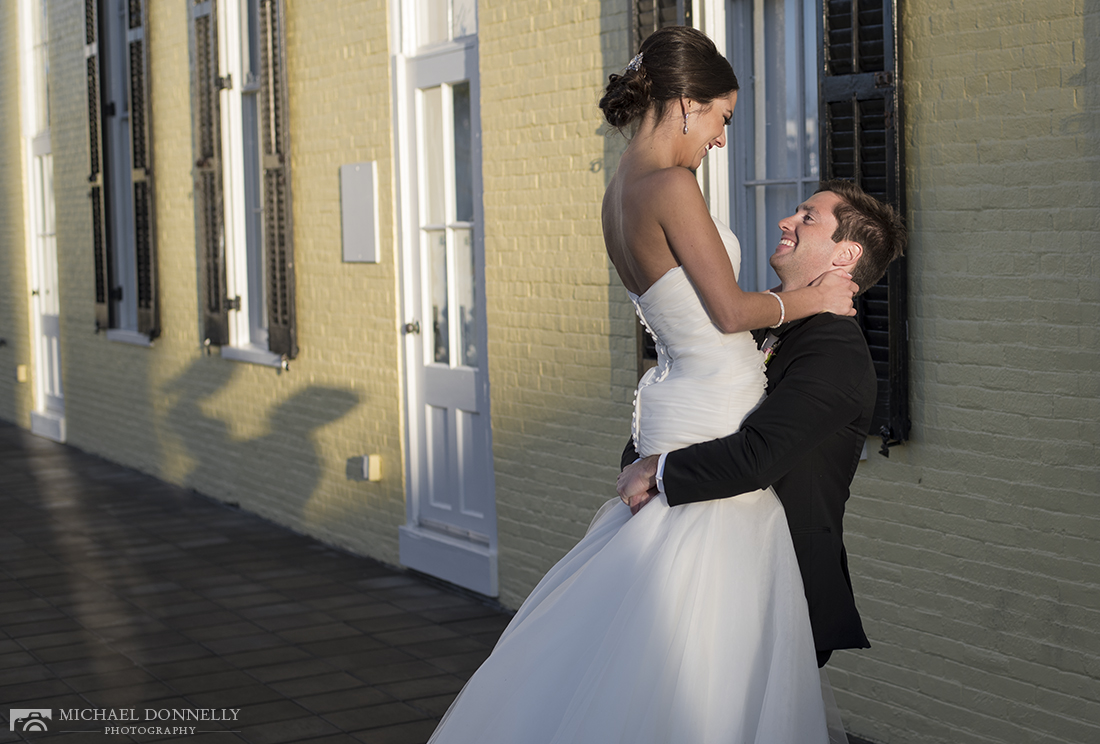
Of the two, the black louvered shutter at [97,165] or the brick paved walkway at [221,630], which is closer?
the brick paved walkway at [221,630]

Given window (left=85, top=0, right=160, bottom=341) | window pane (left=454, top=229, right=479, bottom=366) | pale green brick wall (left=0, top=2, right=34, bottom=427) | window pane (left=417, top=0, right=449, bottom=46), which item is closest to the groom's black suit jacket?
window pane (left=454, top=229, right=479, bottom=366)

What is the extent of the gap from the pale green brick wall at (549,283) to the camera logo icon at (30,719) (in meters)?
2.26

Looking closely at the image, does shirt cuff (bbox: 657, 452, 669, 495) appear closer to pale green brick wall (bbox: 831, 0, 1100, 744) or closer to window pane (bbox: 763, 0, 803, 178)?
pale green brick wall (bbox: 831, 0, 1100, 744)

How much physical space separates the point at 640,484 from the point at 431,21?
4677mm

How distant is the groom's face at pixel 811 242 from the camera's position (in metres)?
2.70

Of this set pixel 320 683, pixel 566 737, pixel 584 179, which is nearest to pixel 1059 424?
pixel 566 737

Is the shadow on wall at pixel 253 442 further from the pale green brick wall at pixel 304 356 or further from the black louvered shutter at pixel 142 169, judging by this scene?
the black louvered shutter at pixel 142 169

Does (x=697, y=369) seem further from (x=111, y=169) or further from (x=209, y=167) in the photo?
(x=111, y=169)

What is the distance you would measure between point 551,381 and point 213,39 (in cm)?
445

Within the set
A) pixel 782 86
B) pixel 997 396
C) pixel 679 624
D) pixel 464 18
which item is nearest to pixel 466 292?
pixel 464 18

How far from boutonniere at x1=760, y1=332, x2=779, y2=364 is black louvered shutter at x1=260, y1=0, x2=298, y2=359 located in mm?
5569

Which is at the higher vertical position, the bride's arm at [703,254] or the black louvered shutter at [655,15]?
the black louvered shutter at [655,15]

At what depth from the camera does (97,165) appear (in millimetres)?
11102

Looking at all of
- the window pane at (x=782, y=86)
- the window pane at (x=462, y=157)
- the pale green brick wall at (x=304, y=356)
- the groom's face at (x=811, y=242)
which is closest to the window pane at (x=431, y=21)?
the pale green brick wall at (x=304, y=356)
